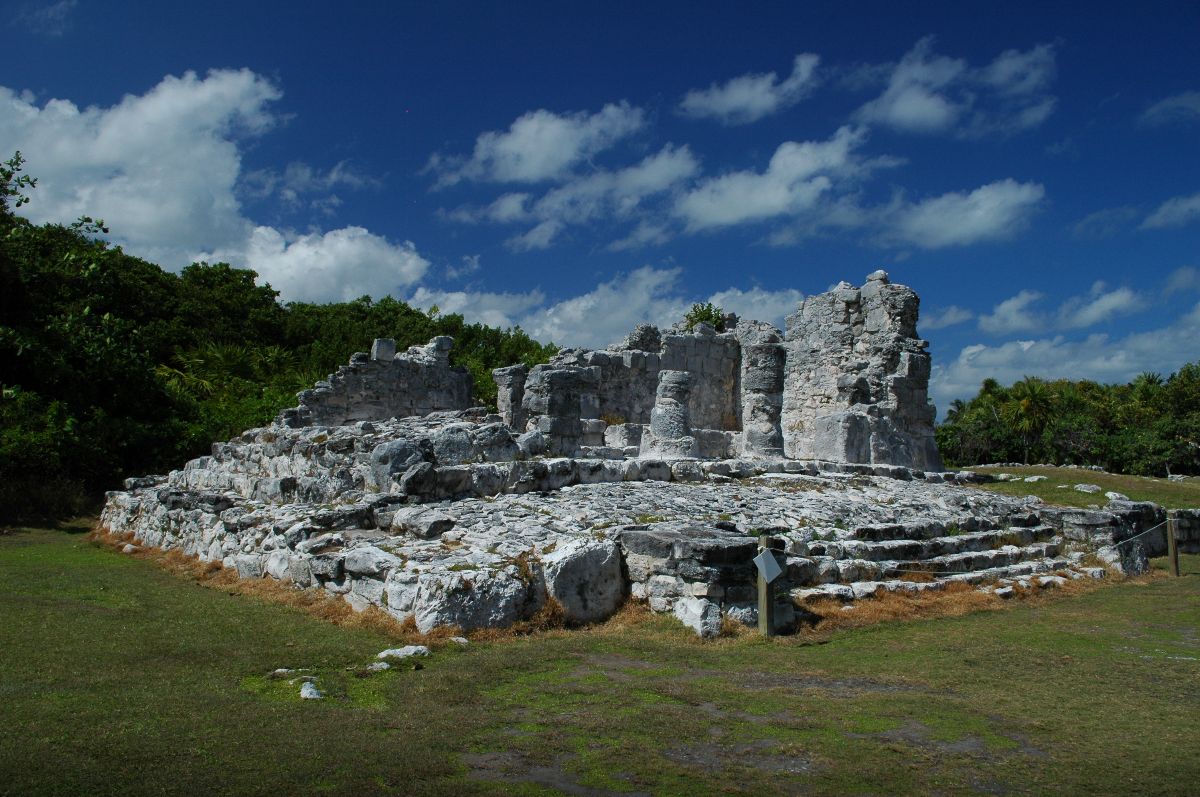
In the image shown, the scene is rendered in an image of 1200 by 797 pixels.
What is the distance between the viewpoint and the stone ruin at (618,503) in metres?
7.25

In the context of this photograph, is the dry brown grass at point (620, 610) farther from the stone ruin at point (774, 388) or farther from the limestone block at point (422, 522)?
the stone ruin at point (774, 388)

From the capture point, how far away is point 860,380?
728 inches

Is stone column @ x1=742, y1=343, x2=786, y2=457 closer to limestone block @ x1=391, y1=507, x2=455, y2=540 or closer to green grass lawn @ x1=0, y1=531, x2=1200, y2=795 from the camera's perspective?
green grass lawn @ x1=0, y1=531, x2=1200, y2=795

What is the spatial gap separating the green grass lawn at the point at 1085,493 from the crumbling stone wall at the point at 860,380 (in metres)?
1.92

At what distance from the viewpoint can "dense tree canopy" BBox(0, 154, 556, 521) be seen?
15867 millimetres

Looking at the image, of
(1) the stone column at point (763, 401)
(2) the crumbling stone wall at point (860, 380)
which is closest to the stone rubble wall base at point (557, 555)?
(2) the crumbling stone wall at point (860, 380)

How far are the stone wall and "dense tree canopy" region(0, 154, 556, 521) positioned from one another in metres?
2.95

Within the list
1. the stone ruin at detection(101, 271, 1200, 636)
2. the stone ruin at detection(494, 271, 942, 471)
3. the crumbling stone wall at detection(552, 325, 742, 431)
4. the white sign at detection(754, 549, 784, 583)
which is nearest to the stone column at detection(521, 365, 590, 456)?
the stone ruin at detection(101, 271, 1200, 636)

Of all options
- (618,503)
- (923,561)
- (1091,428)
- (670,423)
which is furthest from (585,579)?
(1091,428)

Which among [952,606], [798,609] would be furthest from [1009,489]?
[798,609]

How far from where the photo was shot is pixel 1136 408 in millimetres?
40188

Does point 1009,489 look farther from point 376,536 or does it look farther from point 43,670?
point 43,670

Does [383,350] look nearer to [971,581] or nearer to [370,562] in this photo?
[370,562]

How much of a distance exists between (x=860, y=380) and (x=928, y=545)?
8961 mm
